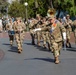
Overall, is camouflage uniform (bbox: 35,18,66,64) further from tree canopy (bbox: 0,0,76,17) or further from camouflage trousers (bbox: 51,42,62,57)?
tree canopy (bbox: 0,0,76,17)

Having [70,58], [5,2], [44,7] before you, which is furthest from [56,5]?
[5,2]

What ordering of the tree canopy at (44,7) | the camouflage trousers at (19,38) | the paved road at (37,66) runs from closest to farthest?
the paved road at (37,66)
the camouflage trousers at (19,38)
the tree canopy at (44,7)

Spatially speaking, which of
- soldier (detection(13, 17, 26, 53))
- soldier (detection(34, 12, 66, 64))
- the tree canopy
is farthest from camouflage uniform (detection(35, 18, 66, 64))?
the tree canopy

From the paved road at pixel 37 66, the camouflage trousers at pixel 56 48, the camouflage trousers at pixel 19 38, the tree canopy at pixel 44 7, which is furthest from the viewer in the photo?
the tree canopy at pixel 44 7

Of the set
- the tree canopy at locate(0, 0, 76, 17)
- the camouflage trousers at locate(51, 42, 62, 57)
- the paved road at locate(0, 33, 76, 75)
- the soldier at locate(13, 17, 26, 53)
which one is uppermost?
the tree canopy at locate(0, 0, 76, 17)

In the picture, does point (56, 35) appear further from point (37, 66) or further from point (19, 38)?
point (19, 38)

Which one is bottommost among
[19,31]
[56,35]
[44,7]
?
[56,35]

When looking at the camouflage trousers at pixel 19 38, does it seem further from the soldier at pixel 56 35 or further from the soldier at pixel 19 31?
the soldier at pixel 56 35

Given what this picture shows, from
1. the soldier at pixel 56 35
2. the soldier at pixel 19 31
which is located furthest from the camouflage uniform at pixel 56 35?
the soldier at pixel 19 31

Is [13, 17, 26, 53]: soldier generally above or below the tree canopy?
below

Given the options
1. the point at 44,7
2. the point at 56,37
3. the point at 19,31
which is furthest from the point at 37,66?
the point at 44,7

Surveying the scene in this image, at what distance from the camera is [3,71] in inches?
456

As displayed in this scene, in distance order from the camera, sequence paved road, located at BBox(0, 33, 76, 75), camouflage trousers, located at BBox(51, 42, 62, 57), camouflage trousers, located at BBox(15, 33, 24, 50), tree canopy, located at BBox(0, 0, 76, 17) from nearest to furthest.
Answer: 1. paved road, located at BBox(0, 33, 76, 75)
2. camouflage trousers, located at BBox(51, 42, 62, 57)
3. camouflage trousers, located at BBox(15, 33, 24, 50)
4. tree canopy, located at BBox(0, 0, 76, 17)

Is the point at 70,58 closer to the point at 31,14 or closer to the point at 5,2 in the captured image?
the point at 31,14
